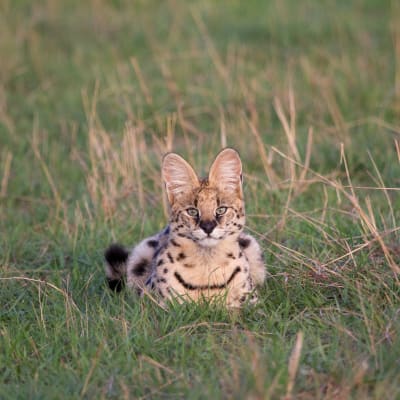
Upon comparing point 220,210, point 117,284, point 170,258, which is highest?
point 220,210

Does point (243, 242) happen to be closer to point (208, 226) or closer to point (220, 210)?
point (220, 210)

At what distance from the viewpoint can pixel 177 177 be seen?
5469 mm

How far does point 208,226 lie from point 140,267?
2.91ft

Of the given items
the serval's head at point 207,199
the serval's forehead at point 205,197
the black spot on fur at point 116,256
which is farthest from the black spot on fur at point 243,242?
the black spot on fur at point 116,256

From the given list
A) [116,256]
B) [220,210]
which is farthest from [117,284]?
[220,210]

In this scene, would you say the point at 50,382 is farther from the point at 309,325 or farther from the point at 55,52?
the point at 55,52

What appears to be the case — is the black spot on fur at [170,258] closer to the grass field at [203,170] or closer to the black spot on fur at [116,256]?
the grass field at [203,170]

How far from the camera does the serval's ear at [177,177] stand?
543 cm

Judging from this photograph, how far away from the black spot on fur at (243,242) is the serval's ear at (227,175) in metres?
0.47

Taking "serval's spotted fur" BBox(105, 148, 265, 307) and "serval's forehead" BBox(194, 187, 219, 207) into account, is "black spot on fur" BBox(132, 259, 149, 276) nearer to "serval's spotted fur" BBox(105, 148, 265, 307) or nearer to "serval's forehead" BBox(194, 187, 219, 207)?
"serval's spotted fur" BBox(105, 148, 265, 307)

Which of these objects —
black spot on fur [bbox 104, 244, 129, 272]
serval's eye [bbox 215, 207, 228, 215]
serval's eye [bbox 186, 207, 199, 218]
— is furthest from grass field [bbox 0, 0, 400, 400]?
serval's eye [bbox 186, 207, 199, 218]

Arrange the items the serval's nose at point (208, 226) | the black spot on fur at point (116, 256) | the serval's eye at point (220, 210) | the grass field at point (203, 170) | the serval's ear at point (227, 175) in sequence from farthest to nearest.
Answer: the black spot on fur at point (116, 256) < the serval's ear at point (227, 175) < the serval's eye at point (220, 210) < the serval's nose at point (208, 226) < the grass field at point (203, 170)

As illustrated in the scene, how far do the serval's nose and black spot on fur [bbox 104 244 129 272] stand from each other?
0.80 metres

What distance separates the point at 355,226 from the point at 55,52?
19.9ft
